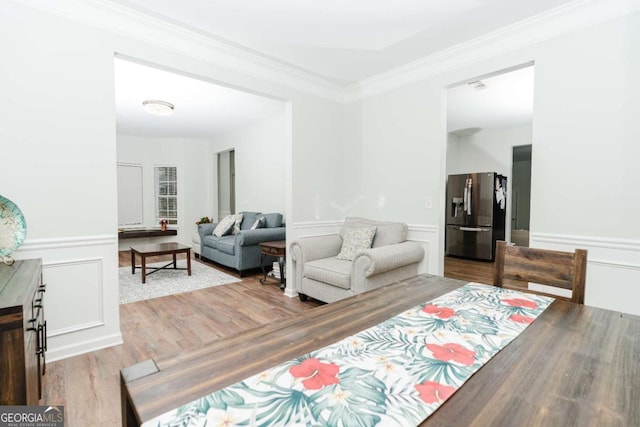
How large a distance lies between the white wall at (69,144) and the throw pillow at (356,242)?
7.24 ft

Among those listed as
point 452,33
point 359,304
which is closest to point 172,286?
point 359,304

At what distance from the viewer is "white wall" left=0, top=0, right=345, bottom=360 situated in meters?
2.07

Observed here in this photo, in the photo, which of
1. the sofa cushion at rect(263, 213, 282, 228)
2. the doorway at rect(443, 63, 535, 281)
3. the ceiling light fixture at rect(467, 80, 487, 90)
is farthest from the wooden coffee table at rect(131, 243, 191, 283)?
the ceiling light fixture at rect(467, 80, 487, 90)

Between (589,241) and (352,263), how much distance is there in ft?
6.13

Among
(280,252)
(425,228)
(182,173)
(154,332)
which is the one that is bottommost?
(154,332)

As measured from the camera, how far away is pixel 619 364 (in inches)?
32.6

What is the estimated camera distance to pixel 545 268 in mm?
1544

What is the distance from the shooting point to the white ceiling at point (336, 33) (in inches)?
93.5

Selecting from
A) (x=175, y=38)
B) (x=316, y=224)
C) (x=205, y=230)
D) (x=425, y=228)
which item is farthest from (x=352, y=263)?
(x=205, y=230)

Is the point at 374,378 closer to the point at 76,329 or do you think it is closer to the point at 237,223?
the point at 76,329

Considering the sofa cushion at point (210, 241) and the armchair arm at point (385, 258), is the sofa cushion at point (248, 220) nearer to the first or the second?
the sofa cushion at point (210, 241)

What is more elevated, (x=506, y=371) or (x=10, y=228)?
(x=10, y=228)

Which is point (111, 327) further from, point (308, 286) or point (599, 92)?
point (599, 92)

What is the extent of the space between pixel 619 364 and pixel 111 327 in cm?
304
